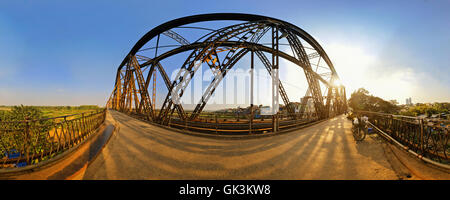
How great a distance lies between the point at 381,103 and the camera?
17.2 metres

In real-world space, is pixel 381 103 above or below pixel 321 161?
above

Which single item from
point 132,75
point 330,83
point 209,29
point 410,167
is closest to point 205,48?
point 209,29

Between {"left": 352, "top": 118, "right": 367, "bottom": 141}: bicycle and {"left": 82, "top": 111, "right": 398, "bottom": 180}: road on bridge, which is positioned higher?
{"left": 352, "top": 118, "right": 367, "bottom": 141}: bicycle

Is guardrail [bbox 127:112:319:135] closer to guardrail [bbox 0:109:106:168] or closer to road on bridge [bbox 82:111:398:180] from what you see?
road on bridge [bbox 82:111:398:180]

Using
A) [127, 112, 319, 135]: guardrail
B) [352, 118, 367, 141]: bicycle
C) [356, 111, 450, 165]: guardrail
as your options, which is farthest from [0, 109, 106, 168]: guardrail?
[356, 111, 450, 165]: guardrail

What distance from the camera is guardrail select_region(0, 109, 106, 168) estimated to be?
11.9ft

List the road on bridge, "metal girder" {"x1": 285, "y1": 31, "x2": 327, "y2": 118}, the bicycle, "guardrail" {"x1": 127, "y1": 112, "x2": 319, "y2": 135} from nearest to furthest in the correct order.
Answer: the road on bridge → the bicycle → "guardrail" {"x1": 127, "y1": 112, "x2": 319, "y2": 135} → "metal girder" {"x1": 285, "y1": 31, "x2": 327, "y2": 118}

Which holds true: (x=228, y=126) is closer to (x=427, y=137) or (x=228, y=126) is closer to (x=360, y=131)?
(x=360, y=131)

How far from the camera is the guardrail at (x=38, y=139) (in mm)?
3613

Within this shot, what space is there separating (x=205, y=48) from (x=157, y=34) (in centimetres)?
555

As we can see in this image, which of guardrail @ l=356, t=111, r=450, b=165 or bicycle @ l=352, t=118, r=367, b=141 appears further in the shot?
bicycle @ l=352, t=118, r=367, b=141

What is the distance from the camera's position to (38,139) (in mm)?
3811
